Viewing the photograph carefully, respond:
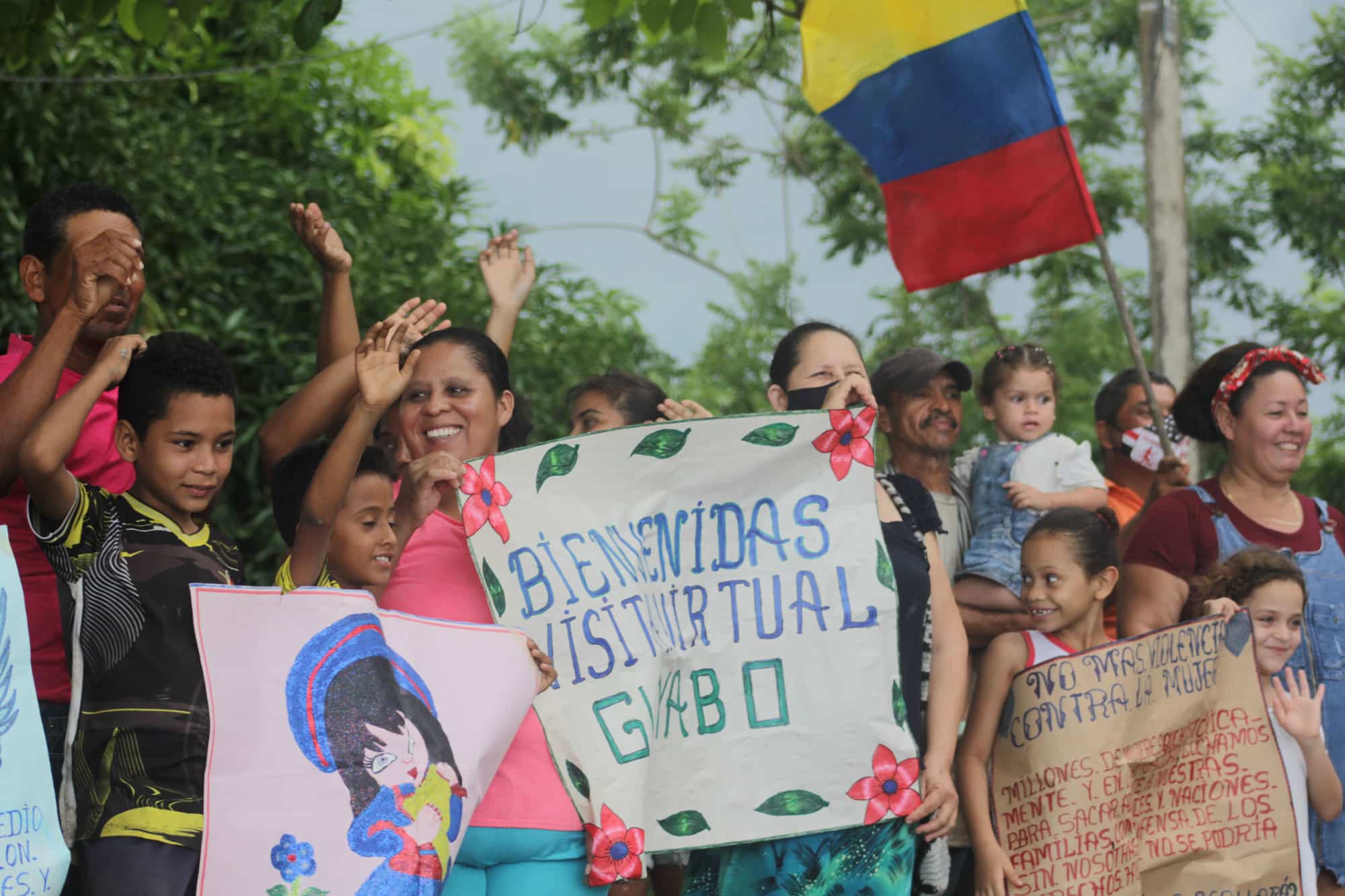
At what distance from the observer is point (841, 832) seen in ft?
10.9

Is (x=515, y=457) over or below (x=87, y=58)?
below

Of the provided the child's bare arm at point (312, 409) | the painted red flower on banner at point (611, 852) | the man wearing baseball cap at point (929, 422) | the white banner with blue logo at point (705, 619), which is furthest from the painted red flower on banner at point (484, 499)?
the man wearing baseball cap at point (929, 422)

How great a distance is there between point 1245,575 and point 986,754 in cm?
93

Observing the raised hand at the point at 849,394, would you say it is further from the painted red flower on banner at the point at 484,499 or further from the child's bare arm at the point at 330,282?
the child's bare arm at the point at 330,282

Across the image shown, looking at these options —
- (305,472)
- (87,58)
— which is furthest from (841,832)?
(87,58)

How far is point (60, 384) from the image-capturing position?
11.0 feet

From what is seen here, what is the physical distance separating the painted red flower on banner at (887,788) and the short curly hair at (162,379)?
5.37 ft

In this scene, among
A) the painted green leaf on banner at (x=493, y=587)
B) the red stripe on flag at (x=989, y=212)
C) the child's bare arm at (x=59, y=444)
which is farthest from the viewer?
the red stripe on flag at (x=989, y=212)

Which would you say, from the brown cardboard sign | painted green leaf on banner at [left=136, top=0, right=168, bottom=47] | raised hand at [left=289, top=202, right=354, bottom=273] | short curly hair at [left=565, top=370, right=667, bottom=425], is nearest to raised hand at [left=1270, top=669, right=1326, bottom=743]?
the brown cardboard sign

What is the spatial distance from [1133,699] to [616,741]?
4.76ft

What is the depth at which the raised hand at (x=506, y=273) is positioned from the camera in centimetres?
438

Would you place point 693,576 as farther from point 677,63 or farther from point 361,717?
point 677,63

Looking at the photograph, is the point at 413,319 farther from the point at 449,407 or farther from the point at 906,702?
the point at 906,702

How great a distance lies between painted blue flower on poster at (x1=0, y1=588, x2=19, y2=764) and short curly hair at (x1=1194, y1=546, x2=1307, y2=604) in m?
3.00
